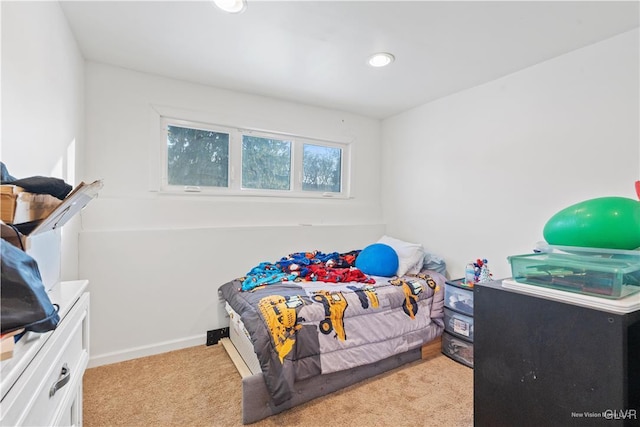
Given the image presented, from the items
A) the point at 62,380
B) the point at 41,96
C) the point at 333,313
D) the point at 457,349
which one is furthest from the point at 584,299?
the point at 41,96

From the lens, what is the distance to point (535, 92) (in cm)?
218

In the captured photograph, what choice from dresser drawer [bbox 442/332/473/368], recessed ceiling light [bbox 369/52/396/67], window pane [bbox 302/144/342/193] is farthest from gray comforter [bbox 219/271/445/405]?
recessed ceiling light [bbox 369/52/396/67]

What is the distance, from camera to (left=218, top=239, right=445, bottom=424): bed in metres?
1.63

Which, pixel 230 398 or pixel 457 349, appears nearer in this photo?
pixel 230 398

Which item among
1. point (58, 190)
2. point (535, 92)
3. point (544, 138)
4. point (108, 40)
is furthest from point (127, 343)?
point (535, 92)

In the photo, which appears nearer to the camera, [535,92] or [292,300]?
[292,300]

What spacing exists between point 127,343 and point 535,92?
3.73 metres

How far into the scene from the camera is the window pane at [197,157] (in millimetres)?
2535

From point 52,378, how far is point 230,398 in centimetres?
131

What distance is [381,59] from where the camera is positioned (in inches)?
83.9

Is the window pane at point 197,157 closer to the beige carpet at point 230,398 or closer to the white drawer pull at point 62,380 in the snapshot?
the beige carpet at point 230,398

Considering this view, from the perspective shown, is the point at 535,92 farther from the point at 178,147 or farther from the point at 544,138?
the point at 178,147

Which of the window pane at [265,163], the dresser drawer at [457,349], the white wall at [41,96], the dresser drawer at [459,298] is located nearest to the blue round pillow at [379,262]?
the dresser drawer at [459,298]

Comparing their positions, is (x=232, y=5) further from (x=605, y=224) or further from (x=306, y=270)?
(x=605, y=224)
